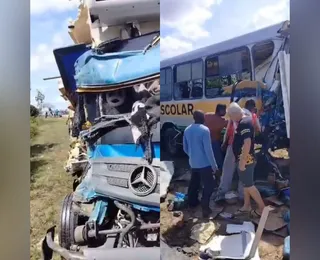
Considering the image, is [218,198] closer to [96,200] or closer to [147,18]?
[96,200]

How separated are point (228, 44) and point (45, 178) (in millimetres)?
1127

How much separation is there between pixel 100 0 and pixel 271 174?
3.95 feet

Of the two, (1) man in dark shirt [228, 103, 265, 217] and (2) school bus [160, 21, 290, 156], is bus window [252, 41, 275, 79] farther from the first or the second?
(1) man in dark shirt [228, 103, 265, 217]

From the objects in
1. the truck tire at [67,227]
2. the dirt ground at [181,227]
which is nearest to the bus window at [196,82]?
the dirt ground at [181,227]

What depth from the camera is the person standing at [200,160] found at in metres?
1.93

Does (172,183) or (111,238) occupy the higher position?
(172,183)

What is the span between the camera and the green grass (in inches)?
76.4

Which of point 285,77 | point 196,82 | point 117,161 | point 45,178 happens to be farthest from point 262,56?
point 45,178

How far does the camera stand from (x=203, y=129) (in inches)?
76.2

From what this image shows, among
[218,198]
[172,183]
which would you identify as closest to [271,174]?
[218,198]

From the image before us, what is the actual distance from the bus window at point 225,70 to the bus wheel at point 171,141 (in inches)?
9.9

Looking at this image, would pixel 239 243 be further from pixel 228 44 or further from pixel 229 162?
pixel 228 44
